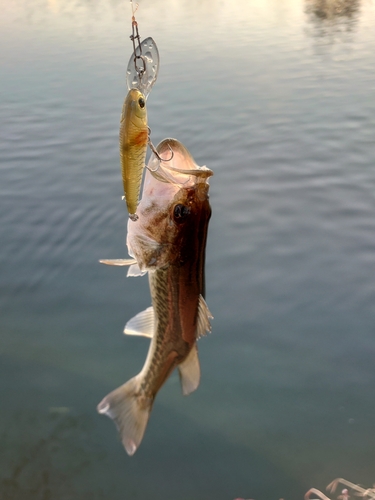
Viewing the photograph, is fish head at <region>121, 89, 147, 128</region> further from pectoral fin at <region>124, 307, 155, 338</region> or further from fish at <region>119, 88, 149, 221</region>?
pectoral fin at <region>124, 307, 155, 338</region>

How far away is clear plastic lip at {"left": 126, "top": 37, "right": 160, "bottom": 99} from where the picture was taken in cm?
240

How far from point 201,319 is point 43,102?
12591mm

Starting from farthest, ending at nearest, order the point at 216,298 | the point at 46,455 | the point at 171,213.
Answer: the point at 216,298
the point at 46,455
the point at 171,213

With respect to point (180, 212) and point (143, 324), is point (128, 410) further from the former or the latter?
point (180, 212)

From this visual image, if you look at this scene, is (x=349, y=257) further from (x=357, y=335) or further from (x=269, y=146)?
(x=269, y=146)

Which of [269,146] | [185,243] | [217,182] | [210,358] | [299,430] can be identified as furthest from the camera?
[269,146]

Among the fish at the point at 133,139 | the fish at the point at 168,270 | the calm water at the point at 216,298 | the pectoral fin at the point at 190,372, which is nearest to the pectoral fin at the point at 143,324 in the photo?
the fish at the point at 168,270

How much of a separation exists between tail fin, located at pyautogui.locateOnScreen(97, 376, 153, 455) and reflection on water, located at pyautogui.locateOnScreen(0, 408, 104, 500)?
6.82 ft

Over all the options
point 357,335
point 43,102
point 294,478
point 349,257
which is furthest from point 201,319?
point 43,102

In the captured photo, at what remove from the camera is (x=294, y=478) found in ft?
15.5

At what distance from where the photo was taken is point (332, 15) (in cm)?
2658

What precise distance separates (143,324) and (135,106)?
138cm

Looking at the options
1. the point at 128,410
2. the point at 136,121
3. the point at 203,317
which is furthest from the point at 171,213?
the point at 128,410

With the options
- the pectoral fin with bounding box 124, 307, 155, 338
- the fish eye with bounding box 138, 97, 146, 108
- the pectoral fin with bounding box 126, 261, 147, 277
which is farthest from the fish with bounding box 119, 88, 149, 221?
the pectoral fin with bounding box 124, 307, 155, 338
